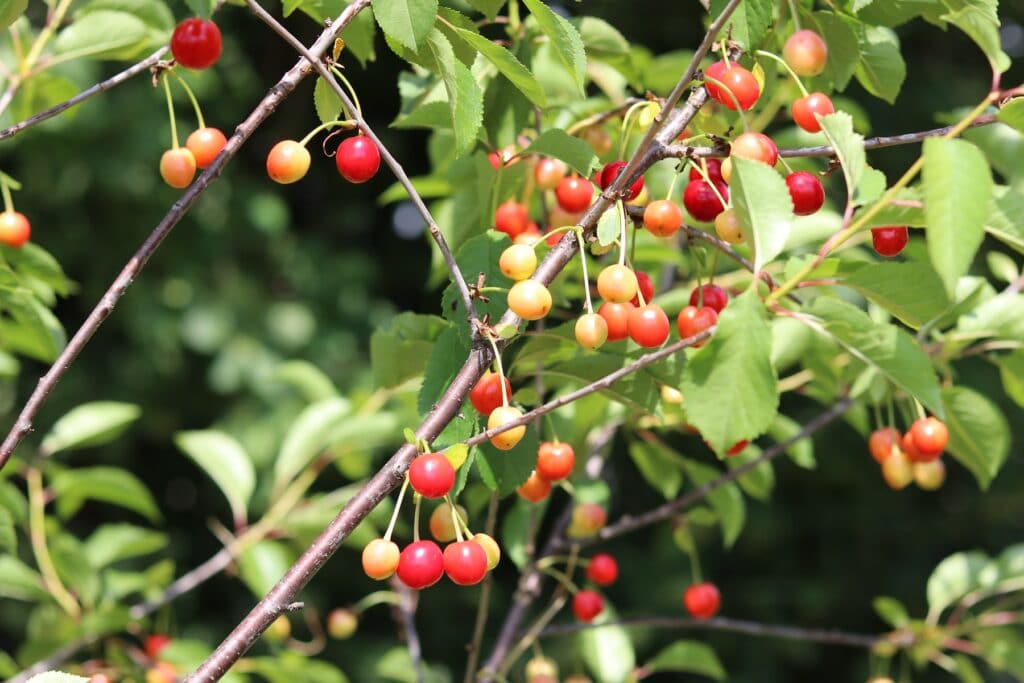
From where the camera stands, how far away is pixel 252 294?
4016mm

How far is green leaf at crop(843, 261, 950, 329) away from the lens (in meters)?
0.82

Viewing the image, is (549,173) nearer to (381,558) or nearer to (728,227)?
(728,227)

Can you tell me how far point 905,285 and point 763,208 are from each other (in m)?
0.14

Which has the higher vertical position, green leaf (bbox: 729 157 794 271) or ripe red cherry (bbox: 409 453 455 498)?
green leaf (bbox: 729 157 794 271)

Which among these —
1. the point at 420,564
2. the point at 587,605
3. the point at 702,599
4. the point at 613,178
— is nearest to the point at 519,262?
the point at 613,178

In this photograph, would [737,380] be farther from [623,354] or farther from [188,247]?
[188,247]

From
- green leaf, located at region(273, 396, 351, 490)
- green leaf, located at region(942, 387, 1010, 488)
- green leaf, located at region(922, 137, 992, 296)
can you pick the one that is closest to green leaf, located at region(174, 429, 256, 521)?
green leaf, located at region(273, 396, 351, 490)

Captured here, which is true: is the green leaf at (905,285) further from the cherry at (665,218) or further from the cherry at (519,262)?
the cherry at (519,262)

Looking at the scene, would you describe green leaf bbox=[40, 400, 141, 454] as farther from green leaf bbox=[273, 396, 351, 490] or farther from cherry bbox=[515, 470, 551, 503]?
cherry bbox=[515, 470, 551, 503]

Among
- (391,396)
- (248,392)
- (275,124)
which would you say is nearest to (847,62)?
(391,396)

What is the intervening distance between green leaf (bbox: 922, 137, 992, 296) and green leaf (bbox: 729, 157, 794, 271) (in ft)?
0.33

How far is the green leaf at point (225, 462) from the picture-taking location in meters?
1.99

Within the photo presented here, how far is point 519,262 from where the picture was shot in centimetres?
88

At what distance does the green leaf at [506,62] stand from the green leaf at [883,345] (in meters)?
0.33
